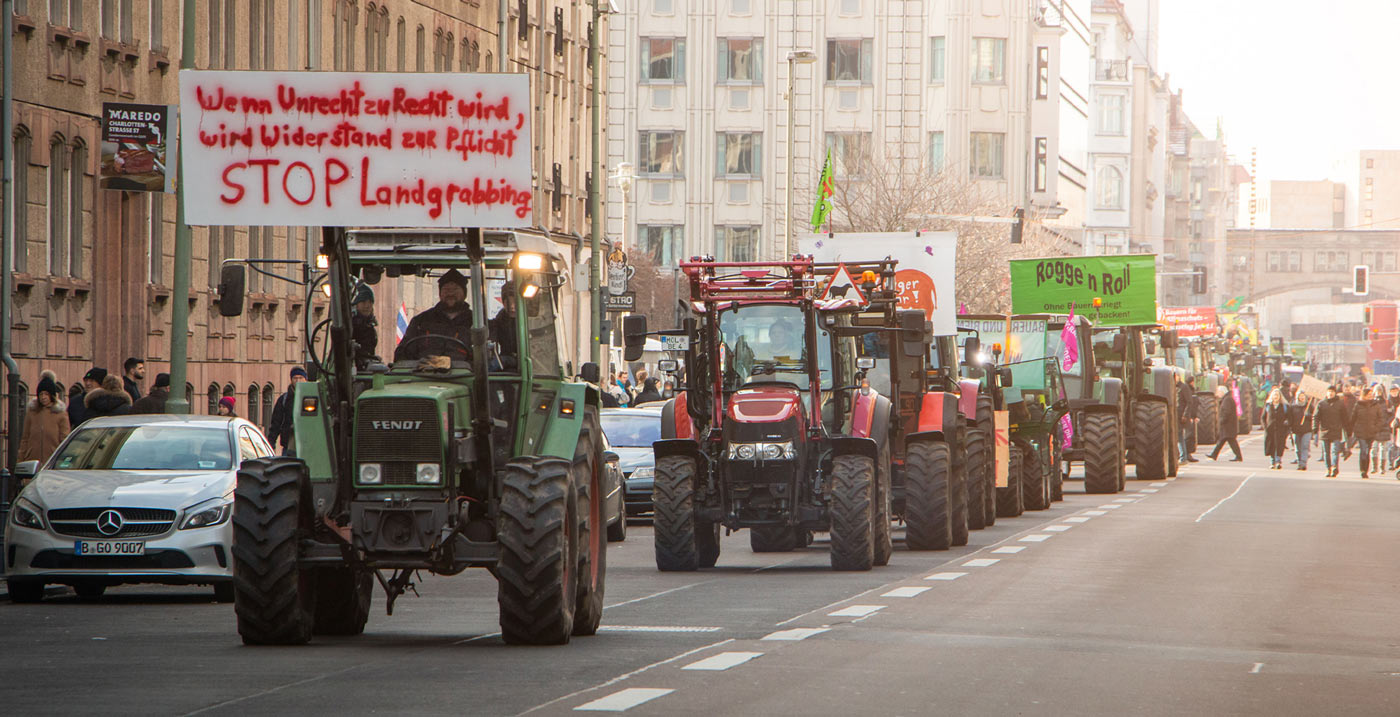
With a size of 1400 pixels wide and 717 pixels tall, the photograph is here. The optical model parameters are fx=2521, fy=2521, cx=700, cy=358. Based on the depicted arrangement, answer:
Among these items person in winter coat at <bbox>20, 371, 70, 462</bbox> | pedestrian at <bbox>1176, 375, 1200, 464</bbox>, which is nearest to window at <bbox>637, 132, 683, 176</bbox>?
pedestrian at <bbox>1176, 375, 1200, 464</bbox>

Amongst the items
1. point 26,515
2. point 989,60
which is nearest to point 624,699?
point 26,515

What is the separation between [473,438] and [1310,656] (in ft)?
14.9

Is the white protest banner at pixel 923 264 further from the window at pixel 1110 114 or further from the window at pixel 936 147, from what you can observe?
the window at pixel 1110 114

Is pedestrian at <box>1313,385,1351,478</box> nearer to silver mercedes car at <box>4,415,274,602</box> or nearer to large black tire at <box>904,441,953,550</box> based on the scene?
large black tire at <box>904,441,953,550</box>

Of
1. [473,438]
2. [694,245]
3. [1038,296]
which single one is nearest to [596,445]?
[473,438]

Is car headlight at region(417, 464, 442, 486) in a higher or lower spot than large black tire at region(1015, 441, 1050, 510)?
higher

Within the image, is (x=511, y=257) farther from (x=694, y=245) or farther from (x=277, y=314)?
(x=694, y=245)

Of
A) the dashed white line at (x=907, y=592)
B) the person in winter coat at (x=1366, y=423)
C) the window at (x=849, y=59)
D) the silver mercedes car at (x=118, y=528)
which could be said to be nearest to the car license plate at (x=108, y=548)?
the silver mercedes car at (x=118, y=528)

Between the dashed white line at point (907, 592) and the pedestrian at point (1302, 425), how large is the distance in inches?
1471

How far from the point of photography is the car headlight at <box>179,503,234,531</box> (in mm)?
17312

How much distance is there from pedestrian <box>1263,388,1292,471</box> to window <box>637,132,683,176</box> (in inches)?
1415

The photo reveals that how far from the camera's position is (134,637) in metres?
14.2

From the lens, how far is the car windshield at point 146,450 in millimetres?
18250

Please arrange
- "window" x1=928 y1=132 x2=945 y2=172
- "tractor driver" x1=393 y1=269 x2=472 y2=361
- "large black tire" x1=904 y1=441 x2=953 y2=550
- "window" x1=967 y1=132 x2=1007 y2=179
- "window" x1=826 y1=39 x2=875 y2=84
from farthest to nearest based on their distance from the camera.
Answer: "window" x1=967 y1=132 x2=1007 y2=179 → "window" x1=826 y1=39 x2=875 y2=84 → "window" x1=928 y1=132 x2=945 y2=172 → "large black tire" x1=904 y1=441 x2=953 y2=550 → "tractor driver" x1=393 y1=269 x2=472 y2=361
